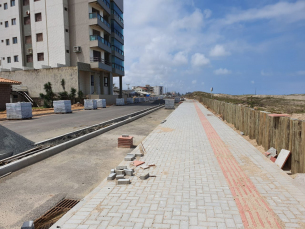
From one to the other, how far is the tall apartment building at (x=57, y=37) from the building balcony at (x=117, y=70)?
415 centimetres

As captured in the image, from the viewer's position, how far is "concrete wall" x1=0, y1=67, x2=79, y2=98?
31.0 metres

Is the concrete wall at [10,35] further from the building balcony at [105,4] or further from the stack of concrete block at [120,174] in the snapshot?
the stack of concrete block at [120,174]

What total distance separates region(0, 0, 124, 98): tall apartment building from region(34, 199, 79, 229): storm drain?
29.7m

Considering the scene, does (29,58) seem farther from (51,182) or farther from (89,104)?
(51,182)

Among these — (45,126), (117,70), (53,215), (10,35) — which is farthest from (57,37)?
(53,215)

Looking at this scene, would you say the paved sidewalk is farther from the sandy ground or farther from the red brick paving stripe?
the sandy ground

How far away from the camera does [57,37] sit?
33938mm

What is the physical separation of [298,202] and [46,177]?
16.9ft

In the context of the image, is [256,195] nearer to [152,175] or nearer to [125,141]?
[152,175]

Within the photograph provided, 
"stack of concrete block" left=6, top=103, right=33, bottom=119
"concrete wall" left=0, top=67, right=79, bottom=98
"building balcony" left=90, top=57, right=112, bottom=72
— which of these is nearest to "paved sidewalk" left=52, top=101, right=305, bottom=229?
"stack of concrete block" left=6, top=103, right=33, bottom=119

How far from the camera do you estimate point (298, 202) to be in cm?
328

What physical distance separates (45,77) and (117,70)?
15.2 m

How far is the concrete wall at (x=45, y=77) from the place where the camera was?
30969mm

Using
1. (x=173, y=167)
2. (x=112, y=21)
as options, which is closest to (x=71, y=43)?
(x=112, y=21)
